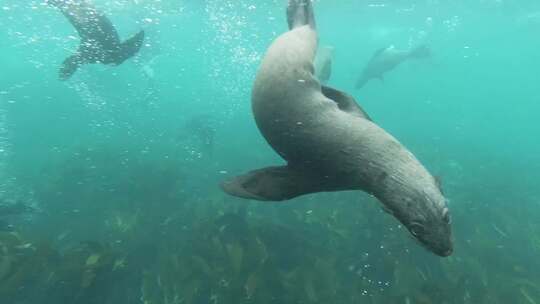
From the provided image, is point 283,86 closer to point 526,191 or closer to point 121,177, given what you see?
point 121,177

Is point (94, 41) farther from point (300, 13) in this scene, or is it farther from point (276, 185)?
point (276, 185)

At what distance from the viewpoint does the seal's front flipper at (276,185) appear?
3002 millimetres

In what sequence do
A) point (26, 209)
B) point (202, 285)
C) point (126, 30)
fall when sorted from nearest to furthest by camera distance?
point (202, 285), point (26, 209), point (126, 30)

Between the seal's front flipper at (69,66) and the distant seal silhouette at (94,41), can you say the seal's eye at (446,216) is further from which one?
the seal's front flipper at (69,66)

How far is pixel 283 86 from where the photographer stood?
3139 mm

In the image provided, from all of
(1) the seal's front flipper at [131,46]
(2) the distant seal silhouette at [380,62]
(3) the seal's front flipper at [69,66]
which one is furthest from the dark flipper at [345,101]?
(2) the distant seal silhouette at [380,62]

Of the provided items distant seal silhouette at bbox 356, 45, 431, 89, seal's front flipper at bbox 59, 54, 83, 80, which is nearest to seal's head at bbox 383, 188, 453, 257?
seal's front flipper at bbox 59, 54, 83, 80

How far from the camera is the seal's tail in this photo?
4.46 meters

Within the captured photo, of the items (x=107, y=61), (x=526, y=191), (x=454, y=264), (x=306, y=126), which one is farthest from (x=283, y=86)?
(x=526, y=191)

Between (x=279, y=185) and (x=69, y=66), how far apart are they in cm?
747

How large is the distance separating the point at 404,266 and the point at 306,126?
15.9ft

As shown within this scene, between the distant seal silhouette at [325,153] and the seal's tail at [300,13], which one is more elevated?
the seal's tail at [300,13]

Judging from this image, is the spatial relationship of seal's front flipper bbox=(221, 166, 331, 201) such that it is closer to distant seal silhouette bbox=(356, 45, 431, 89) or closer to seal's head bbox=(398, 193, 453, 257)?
seal's head bbox=(398, 193, 453, 257)

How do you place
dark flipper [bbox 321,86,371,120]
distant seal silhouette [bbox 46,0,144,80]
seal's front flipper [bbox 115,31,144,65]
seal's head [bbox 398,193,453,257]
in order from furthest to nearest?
distant seal silhouette [bbox 46,0,144,80]
seal's front flipper [bbox 115,31,144,65]
dark flipper [bbox 321,86,371,120]
seal's head [bbox 398,193,453,257]
